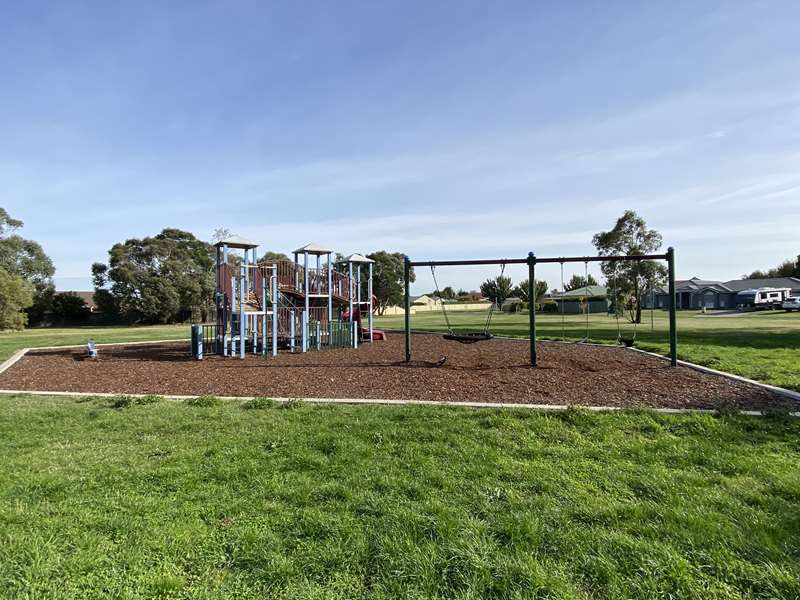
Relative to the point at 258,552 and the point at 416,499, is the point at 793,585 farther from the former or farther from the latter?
the point at 258,552

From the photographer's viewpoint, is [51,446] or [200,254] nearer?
[51,446]

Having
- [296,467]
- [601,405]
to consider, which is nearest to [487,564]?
[296,467]

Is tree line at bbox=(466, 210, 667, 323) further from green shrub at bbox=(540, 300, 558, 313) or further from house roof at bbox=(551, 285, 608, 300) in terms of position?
green shrub at bbox=(540, 300, 558, 313)

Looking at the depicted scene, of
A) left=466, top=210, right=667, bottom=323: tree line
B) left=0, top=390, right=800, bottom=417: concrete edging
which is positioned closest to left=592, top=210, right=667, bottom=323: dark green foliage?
left=466, top=210, right=667, bottom=323: tree line

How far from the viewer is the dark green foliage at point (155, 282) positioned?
4991cm

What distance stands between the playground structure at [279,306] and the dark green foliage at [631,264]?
761 inches

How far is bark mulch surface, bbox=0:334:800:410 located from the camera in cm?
731

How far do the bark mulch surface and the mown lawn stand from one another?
1.81 meters

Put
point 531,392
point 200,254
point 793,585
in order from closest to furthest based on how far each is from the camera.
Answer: point 793,585 → point 531,392 → point 200,254

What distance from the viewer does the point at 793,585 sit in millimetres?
2438

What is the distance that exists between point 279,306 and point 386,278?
44.8 metres

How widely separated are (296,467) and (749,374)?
9112mm

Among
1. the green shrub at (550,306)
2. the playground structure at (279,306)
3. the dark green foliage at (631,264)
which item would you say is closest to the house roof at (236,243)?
the playground structure at (279,306)

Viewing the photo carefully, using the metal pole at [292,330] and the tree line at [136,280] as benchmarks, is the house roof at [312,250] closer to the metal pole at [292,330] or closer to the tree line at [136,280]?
the metal pole at [292,330]
